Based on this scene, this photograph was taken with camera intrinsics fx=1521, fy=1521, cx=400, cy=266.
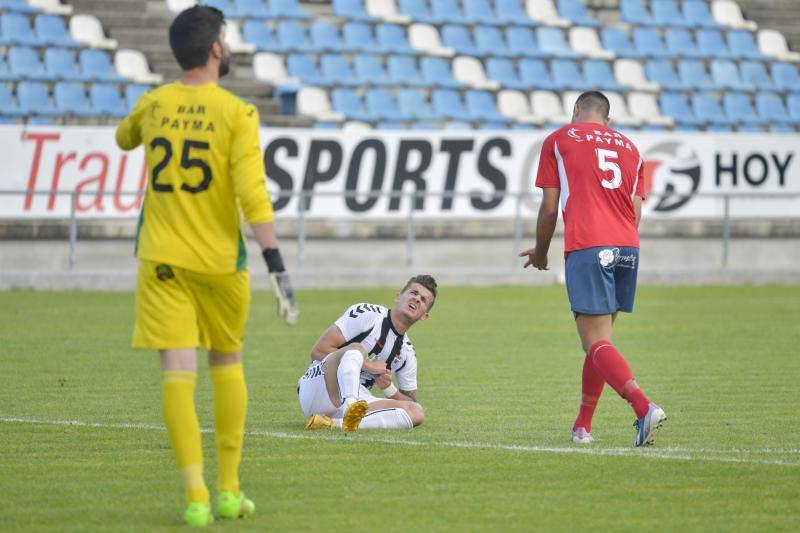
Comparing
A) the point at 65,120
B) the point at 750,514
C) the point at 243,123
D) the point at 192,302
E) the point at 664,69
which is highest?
the point at 664,69

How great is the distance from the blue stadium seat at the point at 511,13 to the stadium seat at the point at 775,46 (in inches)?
202

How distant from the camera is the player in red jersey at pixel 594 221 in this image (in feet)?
25.9

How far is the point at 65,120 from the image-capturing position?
2233 centimetres

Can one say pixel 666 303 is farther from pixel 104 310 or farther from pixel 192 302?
pixel 192 302

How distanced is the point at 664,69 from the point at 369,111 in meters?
6.72

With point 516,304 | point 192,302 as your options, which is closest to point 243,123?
point 192,302

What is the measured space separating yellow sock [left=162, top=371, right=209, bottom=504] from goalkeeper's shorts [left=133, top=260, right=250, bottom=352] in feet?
0.48

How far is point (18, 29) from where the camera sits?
2400 cm


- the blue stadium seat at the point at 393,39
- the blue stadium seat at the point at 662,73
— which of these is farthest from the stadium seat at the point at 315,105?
the blue stadium seat at the point at 662,73

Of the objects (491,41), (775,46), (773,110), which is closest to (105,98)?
(491,41)

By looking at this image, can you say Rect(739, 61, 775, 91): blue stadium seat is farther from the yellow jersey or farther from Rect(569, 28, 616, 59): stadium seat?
the yellow jersey

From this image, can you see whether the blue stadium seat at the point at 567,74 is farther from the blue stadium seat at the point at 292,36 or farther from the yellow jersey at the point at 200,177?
the yellow jersey at the point at 200,177

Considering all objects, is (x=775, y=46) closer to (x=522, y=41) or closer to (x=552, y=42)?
(x=552, y=42)

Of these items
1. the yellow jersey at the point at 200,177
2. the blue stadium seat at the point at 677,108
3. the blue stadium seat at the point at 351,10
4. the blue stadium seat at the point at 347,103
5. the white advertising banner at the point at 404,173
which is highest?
the blue stadium seat at the point at 351,10
